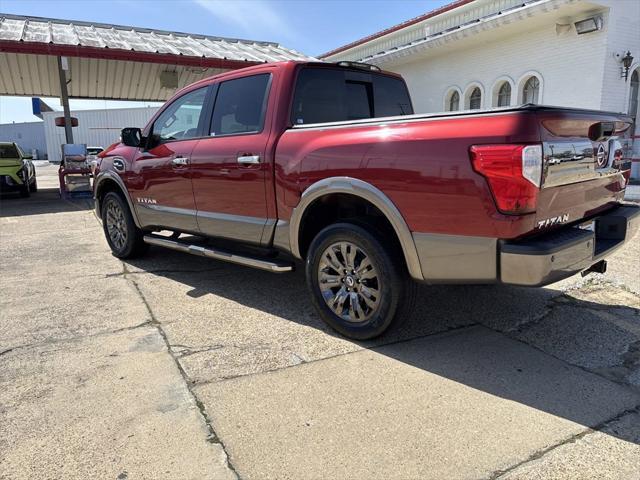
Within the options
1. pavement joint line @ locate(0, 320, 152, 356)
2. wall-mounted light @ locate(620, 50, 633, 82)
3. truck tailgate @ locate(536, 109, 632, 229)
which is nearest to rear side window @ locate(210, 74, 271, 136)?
pavement joint line @ locate(0, 320, 152, 356)

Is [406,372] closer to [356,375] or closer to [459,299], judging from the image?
[356,375]

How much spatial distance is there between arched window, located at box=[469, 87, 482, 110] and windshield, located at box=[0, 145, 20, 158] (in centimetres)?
1358

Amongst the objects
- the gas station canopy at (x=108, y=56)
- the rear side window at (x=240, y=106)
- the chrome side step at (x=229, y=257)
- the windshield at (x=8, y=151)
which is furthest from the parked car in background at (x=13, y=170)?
the rear side window at (x=240, y=106)

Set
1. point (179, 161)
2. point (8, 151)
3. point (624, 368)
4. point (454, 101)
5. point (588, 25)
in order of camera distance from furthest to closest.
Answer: point (454, 101) < point (8, 151) < point (588, 25) < point (179, 161) < point (624, 368)

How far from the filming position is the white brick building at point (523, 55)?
10422 mm

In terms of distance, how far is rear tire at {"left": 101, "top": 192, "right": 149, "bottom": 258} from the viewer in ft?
19.1

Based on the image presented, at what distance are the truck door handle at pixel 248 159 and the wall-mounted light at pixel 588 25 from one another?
9.75 metres

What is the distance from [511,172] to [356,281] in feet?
4.48

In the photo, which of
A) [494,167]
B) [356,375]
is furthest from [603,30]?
[356,375]

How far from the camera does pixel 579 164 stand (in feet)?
9.74

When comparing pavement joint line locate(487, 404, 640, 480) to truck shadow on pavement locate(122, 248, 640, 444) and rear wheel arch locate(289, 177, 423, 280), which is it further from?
rear wheel arch locate(289, 177, 423, 280)

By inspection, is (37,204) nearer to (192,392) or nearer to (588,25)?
(192,392)

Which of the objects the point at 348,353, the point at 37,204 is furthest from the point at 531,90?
the point at 37,204

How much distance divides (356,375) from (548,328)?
1721 mm
